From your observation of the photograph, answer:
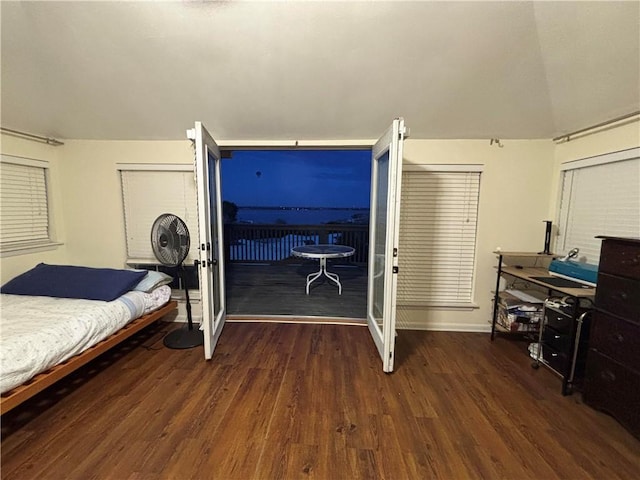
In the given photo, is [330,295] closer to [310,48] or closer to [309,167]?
[310,48]

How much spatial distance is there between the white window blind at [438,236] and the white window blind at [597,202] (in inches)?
31.9

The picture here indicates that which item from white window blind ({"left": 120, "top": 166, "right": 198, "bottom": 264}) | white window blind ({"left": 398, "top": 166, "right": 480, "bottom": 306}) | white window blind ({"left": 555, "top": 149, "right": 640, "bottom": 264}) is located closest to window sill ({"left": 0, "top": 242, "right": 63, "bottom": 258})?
white window blind ({"left": 120, "top": 166, "right": 198, "bottom": 264})

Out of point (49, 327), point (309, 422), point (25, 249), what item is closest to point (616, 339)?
point (309, 422)

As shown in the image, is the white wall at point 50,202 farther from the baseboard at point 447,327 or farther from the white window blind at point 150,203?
the baseboard at point 447,327

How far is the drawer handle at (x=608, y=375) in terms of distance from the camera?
1.69 meters

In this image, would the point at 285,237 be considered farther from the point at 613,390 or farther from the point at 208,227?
the point at 613,390

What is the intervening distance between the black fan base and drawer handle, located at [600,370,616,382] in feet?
10.2

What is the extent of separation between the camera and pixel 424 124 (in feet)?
8.53

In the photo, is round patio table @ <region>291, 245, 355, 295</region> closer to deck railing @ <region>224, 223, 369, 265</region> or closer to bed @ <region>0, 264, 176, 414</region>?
deck railing @ <region>224, 223, 369, 265</region>

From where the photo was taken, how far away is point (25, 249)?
2.80 meters

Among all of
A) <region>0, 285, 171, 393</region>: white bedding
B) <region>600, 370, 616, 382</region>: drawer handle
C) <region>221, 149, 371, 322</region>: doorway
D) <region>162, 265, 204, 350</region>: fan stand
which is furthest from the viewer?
<region>221, 149, 371, 322</region>: doorway

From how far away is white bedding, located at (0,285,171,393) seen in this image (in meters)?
1.57

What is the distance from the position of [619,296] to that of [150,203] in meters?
4.13

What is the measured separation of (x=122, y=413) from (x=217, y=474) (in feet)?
2.87
